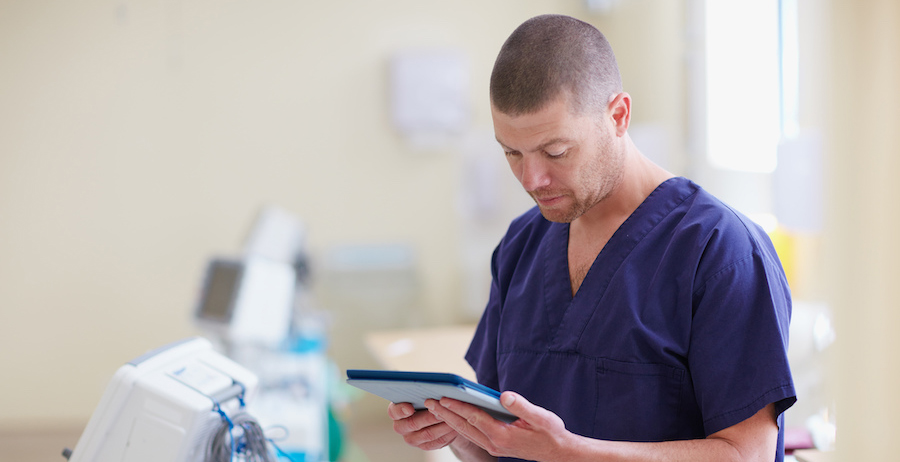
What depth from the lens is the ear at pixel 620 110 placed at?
42.4 inches

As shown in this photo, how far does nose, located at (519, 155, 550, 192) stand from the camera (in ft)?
3.51

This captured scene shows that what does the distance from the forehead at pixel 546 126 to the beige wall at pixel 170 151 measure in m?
2.94

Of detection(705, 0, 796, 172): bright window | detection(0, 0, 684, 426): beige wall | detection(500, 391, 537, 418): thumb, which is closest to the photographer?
→ detection(500, 391, 537, 418): thumb

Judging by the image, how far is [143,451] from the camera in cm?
115

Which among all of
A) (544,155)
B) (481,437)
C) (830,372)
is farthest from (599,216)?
(830,372)

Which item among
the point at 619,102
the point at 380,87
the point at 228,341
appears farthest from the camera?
the point at 380,87

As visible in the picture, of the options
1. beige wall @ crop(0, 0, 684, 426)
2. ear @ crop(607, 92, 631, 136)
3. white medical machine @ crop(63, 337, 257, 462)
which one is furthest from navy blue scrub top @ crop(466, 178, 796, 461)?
beige wall @ crop(0, 0, 684, 426)

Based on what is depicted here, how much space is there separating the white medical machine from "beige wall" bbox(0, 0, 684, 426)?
2937 mm

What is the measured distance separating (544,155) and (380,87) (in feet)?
11.0

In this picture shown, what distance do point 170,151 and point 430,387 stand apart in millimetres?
3576

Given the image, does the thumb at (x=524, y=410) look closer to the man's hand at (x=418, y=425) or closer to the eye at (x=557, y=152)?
the man's hand at (x=418, y=425)

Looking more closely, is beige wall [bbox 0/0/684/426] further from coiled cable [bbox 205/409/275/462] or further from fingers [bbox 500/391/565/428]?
fingers [bbox 500/391/565/428]

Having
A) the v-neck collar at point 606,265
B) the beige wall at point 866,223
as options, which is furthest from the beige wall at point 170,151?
the v-neck collar at point 606,265

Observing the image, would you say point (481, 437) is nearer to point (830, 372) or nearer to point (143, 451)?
point (143, 451)
